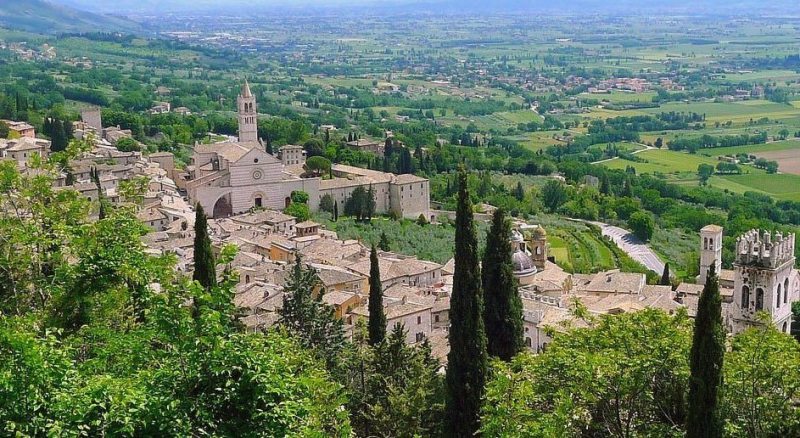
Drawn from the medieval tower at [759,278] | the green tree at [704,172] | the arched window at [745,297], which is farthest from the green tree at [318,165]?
the arched window at [745,297]

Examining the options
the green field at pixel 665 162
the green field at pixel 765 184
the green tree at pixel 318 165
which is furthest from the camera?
the green field at pixel 665 162

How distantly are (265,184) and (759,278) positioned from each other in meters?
32.5

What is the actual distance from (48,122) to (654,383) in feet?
177

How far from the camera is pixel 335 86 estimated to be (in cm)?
15888

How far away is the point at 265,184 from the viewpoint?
53.0 metres

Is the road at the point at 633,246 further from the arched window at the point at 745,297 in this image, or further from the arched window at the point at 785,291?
the arched window at the point at 745,297

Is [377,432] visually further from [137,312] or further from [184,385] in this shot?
[184,385]

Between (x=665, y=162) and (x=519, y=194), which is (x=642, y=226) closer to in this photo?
(x=519, y=194)

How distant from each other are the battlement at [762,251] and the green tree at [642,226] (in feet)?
102

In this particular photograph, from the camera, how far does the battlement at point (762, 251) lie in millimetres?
24969

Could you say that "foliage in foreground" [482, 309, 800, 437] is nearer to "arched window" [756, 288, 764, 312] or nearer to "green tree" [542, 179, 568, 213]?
"arched window" [756, 288, 764, 312]

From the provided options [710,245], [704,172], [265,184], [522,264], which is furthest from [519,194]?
[522,264]

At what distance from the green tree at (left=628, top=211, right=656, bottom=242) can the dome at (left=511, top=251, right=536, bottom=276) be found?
886 inches

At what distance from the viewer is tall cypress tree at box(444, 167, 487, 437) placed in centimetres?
1734
